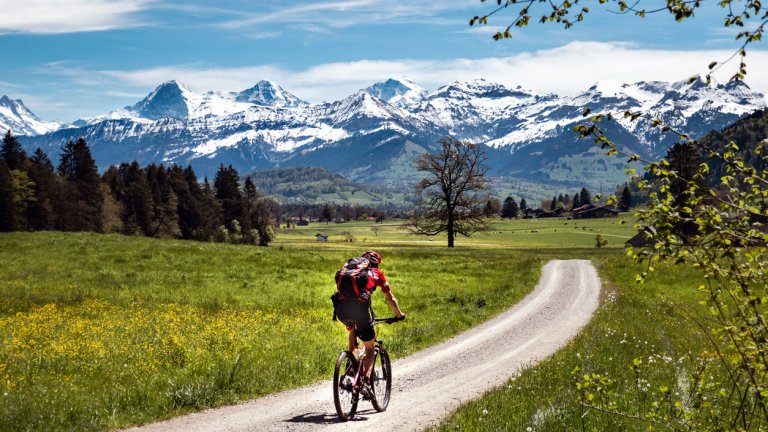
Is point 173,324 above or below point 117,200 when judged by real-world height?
below

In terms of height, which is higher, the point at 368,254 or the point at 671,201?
the point at 671,201

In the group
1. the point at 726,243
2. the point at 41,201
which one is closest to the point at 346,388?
the point at 726,243

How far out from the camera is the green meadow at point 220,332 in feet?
40.1

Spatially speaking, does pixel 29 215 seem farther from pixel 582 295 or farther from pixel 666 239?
pixel 666 239

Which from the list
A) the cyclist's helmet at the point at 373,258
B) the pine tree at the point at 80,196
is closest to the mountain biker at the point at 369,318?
the cyclist's helmet at the point at 373,258

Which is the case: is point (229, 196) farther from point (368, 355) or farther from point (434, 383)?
point (368, 355)

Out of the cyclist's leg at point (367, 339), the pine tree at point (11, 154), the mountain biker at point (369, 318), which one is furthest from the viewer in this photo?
the pine tree at point (11, 154)

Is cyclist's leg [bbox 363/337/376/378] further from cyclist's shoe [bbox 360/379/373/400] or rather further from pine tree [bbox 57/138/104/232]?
pine tree [bbox 57/138/104/232]

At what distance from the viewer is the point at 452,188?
2712 inches

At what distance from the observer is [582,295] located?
33.8 meters

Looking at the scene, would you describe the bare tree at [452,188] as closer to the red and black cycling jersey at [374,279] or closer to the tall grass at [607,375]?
the tall grass at [607,375]

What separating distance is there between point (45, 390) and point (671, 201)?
42.3 feet

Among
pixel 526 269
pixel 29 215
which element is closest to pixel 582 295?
pixel 526 269

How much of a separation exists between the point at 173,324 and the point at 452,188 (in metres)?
50.7
